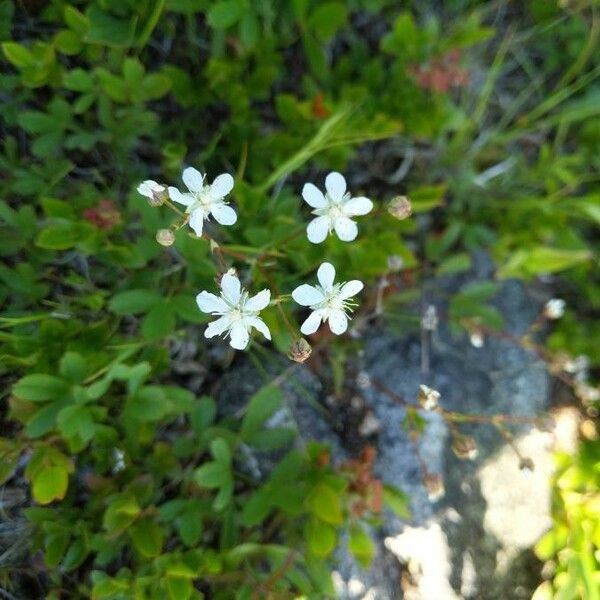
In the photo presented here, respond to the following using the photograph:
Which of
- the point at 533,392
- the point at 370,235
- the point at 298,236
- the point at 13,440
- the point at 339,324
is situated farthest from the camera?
the point at 533,392

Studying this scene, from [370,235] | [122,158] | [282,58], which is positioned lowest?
[370,235]

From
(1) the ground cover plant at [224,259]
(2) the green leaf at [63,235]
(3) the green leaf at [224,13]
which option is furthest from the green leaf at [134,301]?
(3) the green leaf at [224,13]

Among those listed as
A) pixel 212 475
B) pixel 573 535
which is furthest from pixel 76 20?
pixel 573 535

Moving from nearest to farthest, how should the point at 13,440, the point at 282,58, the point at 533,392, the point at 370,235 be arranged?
the point at 13,440
the point at 370,235
the point at 282,58
the point at 533,392

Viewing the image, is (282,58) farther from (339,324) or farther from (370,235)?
(339,324)

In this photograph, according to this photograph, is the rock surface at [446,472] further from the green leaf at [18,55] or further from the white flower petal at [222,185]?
the green leaf at [18,55]

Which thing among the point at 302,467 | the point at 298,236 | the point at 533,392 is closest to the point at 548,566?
the point at 533,392

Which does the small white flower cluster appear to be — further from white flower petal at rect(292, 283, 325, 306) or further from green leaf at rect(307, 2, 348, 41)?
green leaf at rect(307, 2, 348, 41)
